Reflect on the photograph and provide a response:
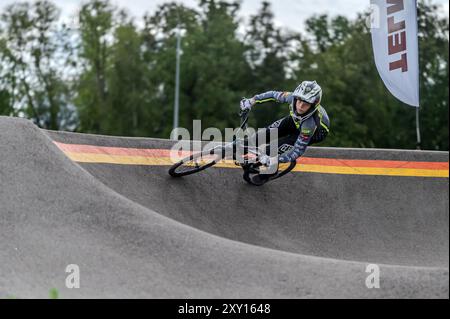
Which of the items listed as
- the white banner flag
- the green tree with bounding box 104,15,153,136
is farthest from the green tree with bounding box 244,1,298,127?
the white banner flag

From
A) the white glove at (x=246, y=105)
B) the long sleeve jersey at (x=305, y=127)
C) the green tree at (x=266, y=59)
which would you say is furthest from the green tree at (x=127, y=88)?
the long sleeve jersey at (x=305, y=127)

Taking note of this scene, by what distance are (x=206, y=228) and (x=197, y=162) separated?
3.78ft

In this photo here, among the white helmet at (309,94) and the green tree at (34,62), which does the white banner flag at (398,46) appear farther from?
the green tree at (34,62)

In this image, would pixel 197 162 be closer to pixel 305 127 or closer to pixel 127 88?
pixel 305 127

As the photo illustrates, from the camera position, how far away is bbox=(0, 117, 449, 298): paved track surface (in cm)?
718

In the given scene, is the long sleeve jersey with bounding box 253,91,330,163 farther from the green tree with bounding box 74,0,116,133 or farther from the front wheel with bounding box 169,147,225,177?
the green tree with bounding box 74,0,116,133

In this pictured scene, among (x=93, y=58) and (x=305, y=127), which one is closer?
(x=305, y=127)

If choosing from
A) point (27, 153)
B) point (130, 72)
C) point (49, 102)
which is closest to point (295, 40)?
point (130, 72)

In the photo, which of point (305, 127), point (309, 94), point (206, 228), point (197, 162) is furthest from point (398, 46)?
point (206, 228)

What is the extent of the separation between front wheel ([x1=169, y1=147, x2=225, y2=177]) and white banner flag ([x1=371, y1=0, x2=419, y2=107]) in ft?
11.3

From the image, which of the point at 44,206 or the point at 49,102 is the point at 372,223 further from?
the point at 49,102

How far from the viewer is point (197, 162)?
11.6m

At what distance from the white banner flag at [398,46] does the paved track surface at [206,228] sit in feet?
5.09

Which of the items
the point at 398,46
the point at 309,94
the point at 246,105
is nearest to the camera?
the point at 309,94
